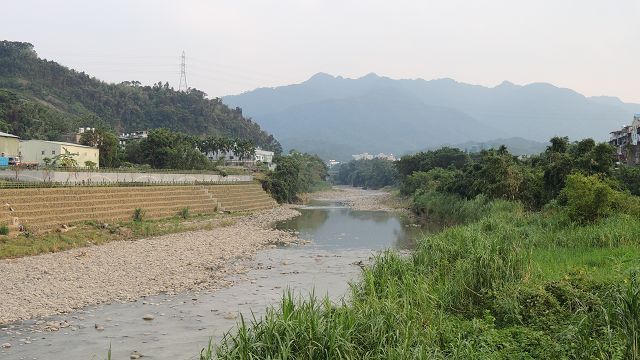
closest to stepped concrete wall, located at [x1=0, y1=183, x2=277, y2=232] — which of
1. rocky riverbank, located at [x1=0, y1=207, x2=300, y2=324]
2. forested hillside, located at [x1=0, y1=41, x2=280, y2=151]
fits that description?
rocky riverbank, located at [x1=0, y1=207, x2=300, y2=324]

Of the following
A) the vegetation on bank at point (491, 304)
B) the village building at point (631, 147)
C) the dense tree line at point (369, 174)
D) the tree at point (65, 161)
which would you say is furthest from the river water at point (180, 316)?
the dense tree line at point (369, 174)

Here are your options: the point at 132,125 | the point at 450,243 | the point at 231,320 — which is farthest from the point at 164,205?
the point at 132,125

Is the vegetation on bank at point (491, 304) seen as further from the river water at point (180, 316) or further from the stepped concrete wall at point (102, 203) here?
the stepped concrete wall at point (102, 203)

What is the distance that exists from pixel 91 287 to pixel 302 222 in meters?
31.9

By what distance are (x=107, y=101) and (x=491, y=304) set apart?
124m

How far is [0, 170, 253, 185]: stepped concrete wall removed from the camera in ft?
122

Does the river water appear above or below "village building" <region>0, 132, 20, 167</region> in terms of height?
below

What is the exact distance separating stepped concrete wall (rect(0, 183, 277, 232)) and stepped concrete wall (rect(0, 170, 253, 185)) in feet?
6.26

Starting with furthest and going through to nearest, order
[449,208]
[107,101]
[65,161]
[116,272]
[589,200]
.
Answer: [107,101], [449,208], [65,161], [116,272], [589,200]

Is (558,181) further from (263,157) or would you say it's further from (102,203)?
(263,157)

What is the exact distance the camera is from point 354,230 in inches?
1768

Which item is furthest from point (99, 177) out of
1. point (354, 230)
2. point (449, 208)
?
point (449, 208)

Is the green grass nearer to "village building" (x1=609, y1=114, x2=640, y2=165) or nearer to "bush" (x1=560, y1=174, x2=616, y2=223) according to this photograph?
"bush" (x1=560, y1=174, x2=616, y2=223)

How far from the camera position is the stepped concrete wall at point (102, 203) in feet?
98.3
